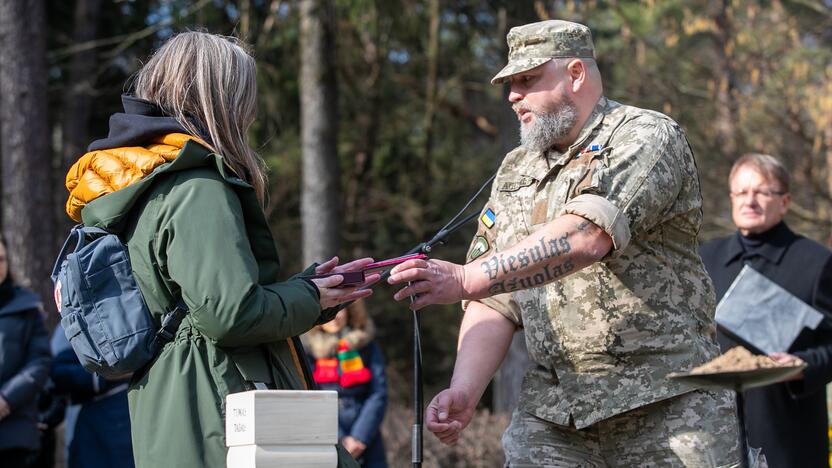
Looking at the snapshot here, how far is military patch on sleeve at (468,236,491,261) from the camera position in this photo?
12.6ft

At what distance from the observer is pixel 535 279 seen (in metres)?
3.31

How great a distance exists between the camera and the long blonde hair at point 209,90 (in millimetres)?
3080

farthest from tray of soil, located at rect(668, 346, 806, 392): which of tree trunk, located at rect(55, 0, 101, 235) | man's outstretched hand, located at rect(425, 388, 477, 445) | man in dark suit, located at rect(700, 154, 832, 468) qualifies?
tree trunk, located at rect(55, 0, 101, 235)

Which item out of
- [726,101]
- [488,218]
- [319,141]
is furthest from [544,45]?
[726,101]

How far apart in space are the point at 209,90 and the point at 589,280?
140 centimetres

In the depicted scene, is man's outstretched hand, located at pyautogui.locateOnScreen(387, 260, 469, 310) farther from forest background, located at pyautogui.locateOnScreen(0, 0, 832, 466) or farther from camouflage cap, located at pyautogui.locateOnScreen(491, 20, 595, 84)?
forest background, located at pyautogui.locateOnScreen(0, 0, 832, 466)

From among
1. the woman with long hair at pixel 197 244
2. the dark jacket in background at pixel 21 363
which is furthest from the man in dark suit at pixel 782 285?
the dark jacket in background at pixel 21 363

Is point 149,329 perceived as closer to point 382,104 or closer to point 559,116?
point 559,116

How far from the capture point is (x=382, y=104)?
50.1 ft

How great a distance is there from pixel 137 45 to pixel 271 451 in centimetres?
1311

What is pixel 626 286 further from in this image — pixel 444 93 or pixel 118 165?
pixel 444 93

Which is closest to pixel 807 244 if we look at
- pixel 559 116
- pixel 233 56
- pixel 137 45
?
pixel 559 116

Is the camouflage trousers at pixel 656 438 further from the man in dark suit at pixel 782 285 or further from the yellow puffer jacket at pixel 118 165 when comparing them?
the man in dark suit at pixel 782 285

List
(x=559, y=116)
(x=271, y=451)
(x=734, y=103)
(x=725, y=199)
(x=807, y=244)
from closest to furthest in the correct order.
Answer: (x=271, y=451), (x=559, y=116), (x=807, y=244), (x=734, y=103), (x=725, y=199)
